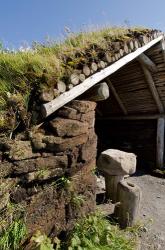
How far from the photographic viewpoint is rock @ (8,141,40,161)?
11.0 ft

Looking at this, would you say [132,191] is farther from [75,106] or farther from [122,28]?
[122,28]

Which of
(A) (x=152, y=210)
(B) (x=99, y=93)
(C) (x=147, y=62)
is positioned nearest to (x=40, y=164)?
(B) (x=99, y=93)

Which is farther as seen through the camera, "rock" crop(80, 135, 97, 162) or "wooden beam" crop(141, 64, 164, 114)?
"wooden beam" crop(141, 64, 164, 114)

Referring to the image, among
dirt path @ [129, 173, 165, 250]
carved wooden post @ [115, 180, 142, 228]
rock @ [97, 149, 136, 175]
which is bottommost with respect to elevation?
dirt path @ [129, 173, 165, 250]

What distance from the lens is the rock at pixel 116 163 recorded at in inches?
216

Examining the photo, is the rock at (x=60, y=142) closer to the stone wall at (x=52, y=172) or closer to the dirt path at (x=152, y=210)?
the stone wall at (x=52, y=172)

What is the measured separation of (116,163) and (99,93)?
4.90ft

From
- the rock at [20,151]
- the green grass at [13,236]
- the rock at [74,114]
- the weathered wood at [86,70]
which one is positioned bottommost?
the green grass at [13,236]

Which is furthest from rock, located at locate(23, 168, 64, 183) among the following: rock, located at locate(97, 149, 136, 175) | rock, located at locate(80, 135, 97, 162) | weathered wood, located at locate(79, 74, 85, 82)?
rock, located at locate(97, 149, 136, 175)

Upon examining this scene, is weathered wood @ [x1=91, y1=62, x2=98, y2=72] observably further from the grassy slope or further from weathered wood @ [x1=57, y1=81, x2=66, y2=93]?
weathered wood @ [x1=57, y1=81, x2=66, y2=93]

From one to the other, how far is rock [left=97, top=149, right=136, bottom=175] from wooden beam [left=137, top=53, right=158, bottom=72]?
9.25 feet

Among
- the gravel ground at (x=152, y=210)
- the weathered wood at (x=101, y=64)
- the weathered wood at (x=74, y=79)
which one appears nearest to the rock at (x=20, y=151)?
the weathered wood at (x=74, y=79)

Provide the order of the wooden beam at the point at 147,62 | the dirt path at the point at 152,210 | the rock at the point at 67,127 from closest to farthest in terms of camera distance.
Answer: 1. the rock at the point at 67,127
2. the dirt path at the point at 152,210
3. the wooden beam at the point at 147,62

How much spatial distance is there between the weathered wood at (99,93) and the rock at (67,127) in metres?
0.77
